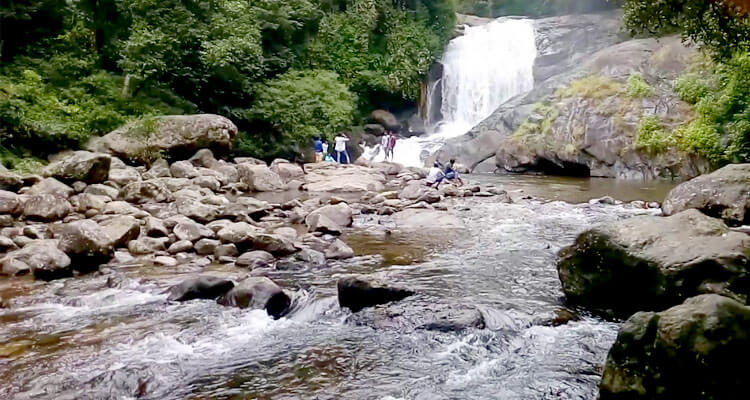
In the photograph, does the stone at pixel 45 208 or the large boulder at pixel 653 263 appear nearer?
the large boulder at pixel 653 263

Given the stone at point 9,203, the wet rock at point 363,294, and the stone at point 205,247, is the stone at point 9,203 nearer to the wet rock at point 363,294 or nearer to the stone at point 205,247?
the stone at point 205,247

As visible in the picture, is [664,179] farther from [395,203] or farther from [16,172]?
[16,172]

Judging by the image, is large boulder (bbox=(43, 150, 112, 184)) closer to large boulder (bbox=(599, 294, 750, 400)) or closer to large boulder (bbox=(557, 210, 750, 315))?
large boulder (bbox=(557, 210, 750, 315))

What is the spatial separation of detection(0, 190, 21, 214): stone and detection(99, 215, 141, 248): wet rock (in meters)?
1.87

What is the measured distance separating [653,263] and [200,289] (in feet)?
15.8

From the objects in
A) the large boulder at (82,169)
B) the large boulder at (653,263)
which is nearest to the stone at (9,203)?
the large boulder at (82,169)

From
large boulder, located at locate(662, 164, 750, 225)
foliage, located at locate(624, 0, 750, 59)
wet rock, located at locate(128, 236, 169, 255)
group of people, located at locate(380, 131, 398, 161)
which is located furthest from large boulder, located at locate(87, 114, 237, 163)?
foliage, located at locate(624, 0, 750, 59)

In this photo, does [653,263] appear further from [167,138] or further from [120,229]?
[167,138]

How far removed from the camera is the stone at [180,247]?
9180 mm

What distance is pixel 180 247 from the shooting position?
9.21 m

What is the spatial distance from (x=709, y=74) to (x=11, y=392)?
2066 cm

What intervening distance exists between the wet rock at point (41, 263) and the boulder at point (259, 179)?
27.9 ft

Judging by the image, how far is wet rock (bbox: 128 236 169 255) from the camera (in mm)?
9156

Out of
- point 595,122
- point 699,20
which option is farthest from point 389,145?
point 699,20
